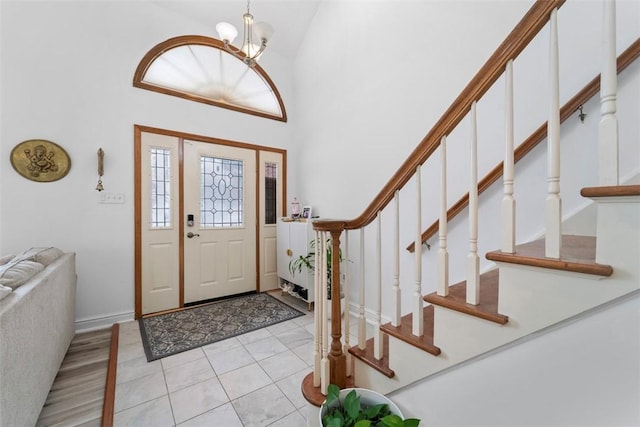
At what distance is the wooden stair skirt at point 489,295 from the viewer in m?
0.74

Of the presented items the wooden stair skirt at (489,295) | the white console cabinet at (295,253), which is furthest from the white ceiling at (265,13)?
the wooden stair skirt at (489,295)

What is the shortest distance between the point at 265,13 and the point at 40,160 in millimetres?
2949

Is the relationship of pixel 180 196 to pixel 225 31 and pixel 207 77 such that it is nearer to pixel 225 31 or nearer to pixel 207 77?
pixel 207 77

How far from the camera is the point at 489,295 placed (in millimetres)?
1098

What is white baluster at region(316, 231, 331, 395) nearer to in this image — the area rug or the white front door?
the area rug

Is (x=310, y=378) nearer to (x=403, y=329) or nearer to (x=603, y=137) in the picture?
(x=403, y=329)

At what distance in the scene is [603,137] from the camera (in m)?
0.67

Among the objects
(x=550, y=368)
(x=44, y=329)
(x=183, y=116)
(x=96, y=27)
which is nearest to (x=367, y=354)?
(x=550, y=368)

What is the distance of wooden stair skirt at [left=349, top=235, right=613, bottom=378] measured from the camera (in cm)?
74

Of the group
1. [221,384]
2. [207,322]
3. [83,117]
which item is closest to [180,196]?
[83,117]

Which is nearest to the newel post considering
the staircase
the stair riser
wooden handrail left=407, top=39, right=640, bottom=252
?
the staircase

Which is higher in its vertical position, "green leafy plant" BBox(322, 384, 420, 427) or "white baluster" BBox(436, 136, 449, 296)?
"white baluster" BBox(436, 136, 449, 296)

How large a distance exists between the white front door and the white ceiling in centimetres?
153

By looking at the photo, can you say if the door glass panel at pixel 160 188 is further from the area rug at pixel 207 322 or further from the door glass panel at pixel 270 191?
the door glass panel at pixel 270 191
